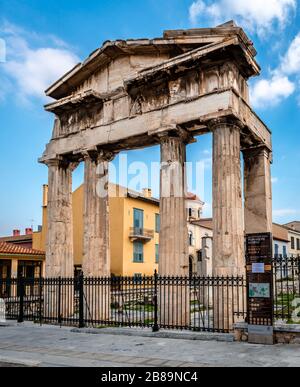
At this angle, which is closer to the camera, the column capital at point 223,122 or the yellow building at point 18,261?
the column capital at point 223,122

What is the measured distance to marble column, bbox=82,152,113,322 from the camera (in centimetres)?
1666

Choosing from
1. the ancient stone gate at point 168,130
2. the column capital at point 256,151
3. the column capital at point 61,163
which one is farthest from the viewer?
the column capital at point 61,163

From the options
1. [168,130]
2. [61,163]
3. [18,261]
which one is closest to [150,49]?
[168,130]

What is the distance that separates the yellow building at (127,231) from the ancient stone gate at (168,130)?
678 inches

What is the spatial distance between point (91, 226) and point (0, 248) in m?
14.3

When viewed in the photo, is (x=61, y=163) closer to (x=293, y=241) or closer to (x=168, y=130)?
(x=168, y=130)

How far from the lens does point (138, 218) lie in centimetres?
3759

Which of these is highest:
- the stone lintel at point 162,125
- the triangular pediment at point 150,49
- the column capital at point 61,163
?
the triangular pediment at point 150,49

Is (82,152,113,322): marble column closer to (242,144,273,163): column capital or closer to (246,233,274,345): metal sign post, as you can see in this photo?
(242,144,273,163): column capital

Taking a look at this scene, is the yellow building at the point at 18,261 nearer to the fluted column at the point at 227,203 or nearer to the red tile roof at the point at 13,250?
the red tile roof at the point at 13,250

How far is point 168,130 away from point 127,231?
22228 millimetres

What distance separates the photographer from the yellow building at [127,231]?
35.6 meters

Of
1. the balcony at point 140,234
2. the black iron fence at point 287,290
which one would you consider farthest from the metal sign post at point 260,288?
the balcony at point 140,234

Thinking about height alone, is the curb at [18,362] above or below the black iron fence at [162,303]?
below
